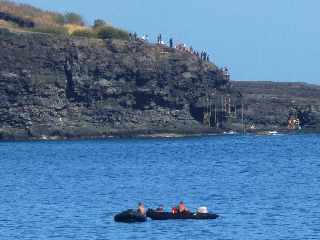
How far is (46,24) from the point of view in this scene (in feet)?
574

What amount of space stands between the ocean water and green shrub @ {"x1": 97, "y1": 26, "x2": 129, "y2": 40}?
1427 inches

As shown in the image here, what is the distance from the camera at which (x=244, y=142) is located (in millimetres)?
147500

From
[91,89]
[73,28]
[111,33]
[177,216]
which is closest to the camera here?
[177,216]

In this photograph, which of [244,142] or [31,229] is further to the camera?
[244,142]

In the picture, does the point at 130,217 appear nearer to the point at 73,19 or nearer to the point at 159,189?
the point at 159,189

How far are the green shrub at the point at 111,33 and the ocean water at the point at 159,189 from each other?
36248mm

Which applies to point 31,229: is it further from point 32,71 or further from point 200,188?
point 32,71

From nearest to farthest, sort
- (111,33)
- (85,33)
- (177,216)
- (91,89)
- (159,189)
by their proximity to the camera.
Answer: (177,216), (159,189), (91,89), (111,33), (85,33)

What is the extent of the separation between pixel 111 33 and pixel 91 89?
17.8m

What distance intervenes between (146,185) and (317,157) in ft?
127

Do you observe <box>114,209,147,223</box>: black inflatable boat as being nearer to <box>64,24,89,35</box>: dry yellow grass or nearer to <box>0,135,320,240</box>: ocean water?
<box>0,135,320,240</box>: ocean water

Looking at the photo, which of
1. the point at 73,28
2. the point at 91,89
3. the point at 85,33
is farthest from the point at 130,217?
the point at 73,28

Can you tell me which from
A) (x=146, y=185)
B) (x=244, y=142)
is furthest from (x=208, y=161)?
(x=244, y=142)

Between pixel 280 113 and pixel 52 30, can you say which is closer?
pixel 52 30
